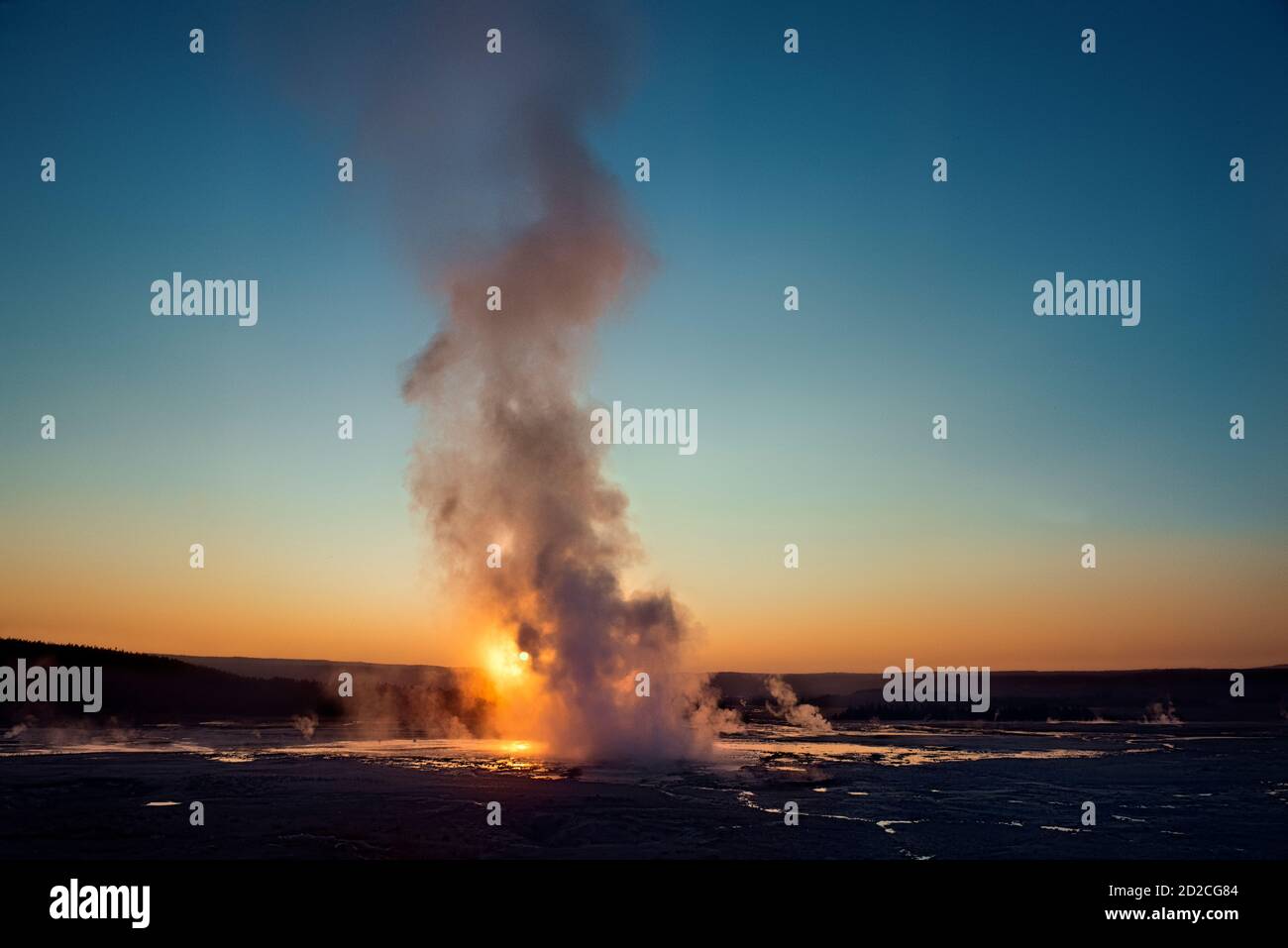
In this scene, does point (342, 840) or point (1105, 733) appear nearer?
point (342, 840)

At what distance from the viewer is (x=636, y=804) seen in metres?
23.6

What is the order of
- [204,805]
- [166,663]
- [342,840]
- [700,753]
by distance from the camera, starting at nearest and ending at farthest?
[342,840], [204,805], [700,753], [166,663]

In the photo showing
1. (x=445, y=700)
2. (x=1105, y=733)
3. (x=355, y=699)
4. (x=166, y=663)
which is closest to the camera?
(x=1105, y=733)

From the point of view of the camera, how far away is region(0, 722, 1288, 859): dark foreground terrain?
60.7 ft

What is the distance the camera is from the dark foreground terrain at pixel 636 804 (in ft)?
60.7
